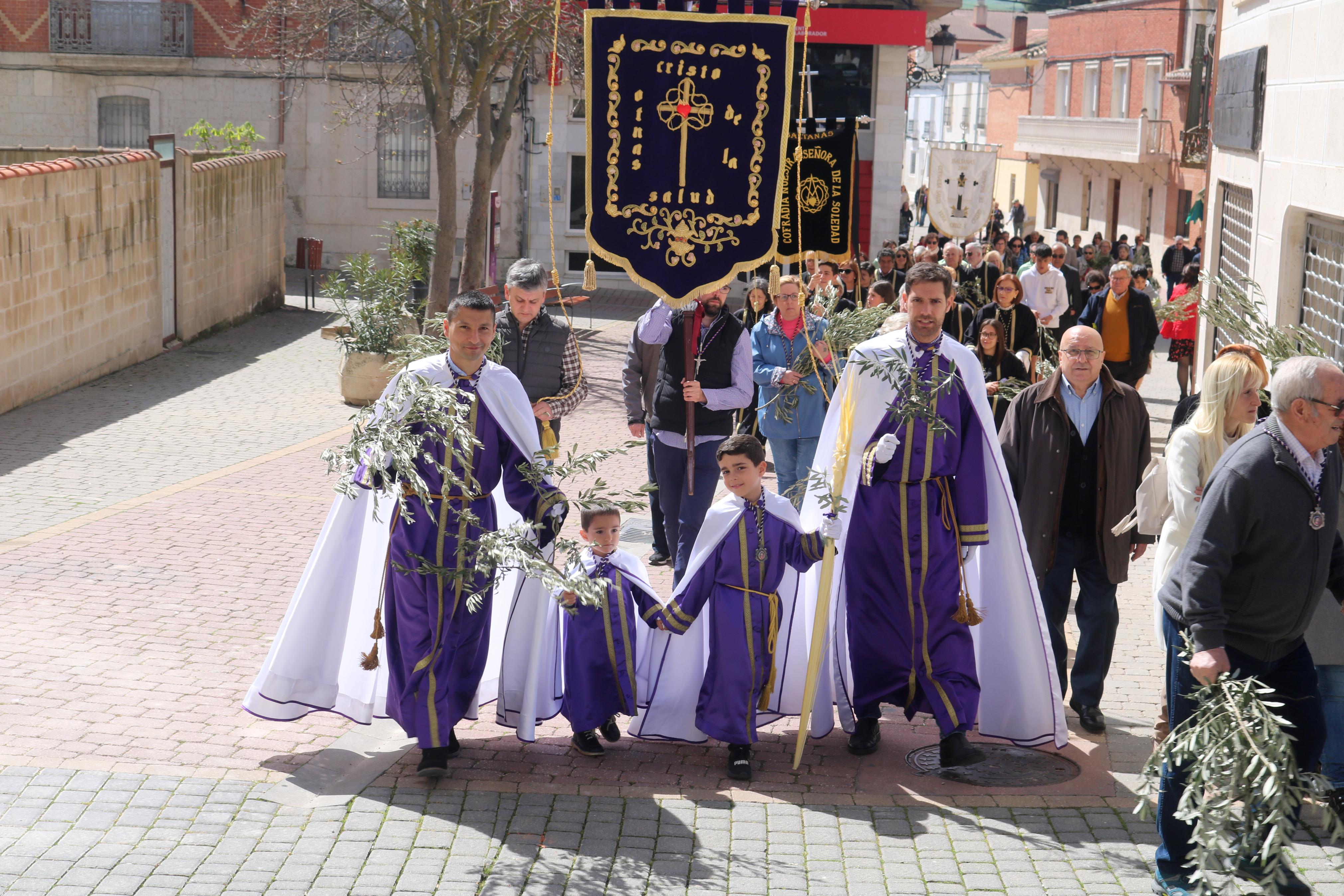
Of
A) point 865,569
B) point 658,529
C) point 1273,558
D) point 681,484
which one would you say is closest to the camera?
point 1273,558

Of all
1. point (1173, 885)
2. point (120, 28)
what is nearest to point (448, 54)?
point (120, 28)

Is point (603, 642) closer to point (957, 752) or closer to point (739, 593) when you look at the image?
point (739, 593)

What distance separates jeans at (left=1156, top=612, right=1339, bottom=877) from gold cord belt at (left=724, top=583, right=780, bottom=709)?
1.69m

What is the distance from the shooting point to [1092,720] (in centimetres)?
659

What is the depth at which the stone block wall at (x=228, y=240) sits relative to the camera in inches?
766

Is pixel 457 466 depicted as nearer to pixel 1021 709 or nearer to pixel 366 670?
pixel 366 670

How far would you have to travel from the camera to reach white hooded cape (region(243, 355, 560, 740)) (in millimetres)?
6031

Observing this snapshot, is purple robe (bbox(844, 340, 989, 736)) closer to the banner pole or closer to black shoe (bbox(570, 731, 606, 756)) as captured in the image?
the banner pole

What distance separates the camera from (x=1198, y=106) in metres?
17.5

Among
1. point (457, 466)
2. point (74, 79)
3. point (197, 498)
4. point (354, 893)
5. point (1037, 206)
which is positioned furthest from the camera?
point (1037, 206)

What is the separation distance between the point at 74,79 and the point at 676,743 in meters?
29.4

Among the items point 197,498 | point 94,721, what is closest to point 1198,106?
point 197,498

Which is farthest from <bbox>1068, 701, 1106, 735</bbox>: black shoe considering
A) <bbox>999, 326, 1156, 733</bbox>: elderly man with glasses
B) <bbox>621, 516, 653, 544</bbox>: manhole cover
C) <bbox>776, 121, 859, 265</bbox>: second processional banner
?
<bbox>776, 121, 859, 265</bbox>: second processional banner

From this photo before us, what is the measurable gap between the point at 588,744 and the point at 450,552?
1.04 metres
